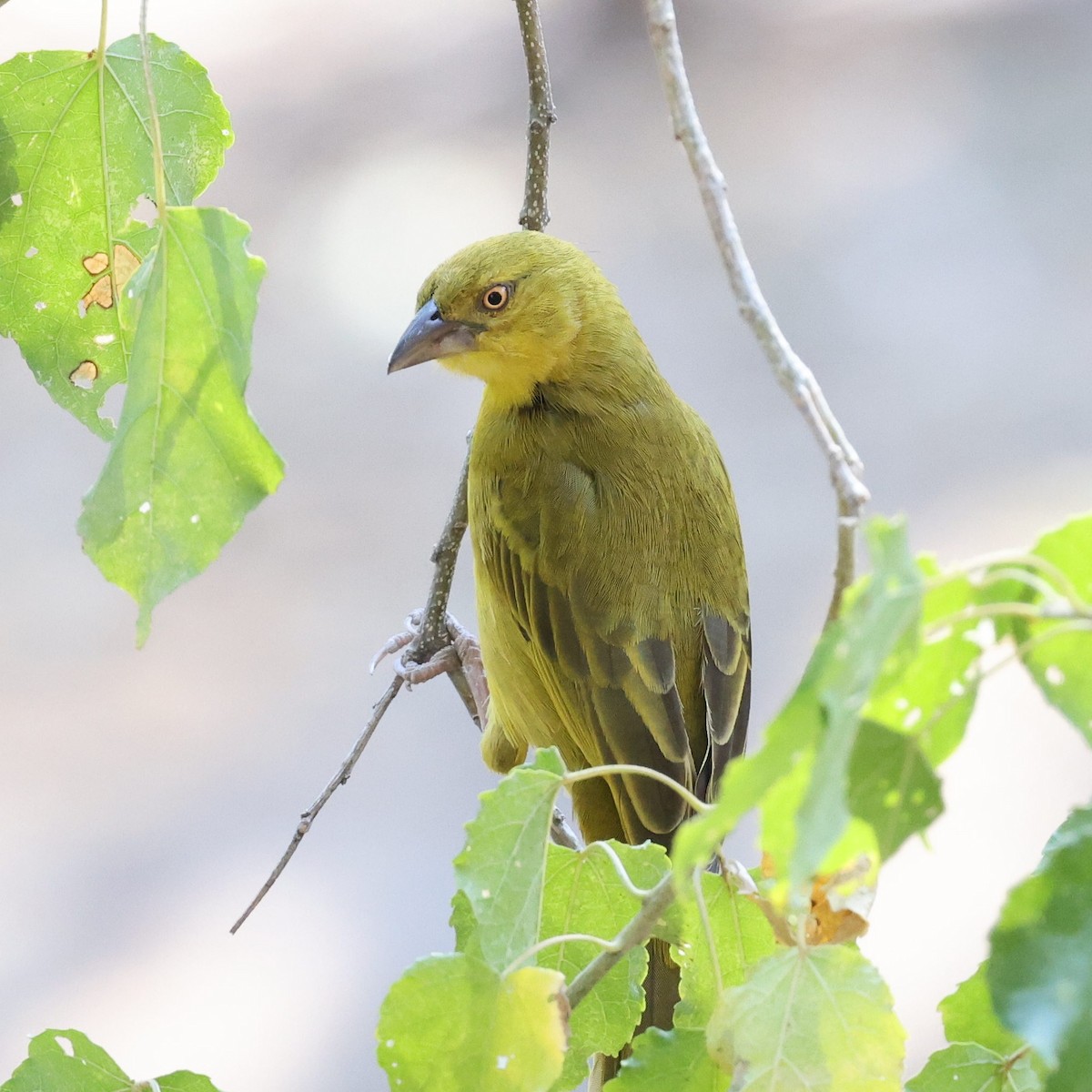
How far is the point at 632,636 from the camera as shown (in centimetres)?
268

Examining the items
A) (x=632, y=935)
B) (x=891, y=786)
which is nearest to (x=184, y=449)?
(x=632, y=935)

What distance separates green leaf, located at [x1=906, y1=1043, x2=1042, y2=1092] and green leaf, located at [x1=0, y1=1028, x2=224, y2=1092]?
0.67 metres

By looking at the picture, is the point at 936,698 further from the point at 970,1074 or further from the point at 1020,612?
the point at 970,1074

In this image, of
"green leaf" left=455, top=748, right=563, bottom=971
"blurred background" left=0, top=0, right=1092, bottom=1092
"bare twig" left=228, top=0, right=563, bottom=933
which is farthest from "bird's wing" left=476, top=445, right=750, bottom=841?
"blurred background" left=0, top=0, right=1092, bottom=1092

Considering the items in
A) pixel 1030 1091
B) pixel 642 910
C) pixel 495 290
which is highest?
pixel 495 290

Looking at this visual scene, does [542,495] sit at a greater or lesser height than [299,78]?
lesser

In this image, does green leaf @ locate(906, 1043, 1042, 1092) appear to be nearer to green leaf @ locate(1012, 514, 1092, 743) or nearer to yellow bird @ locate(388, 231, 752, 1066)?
green leaf @ locate(1012, 514, 1092, 743)

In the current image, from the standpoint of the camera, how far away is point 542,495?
2.82 m

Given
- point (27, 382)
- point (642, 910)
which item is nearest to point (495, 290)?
point (642, 910)

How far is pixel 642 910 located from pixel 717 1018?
0.46 feet

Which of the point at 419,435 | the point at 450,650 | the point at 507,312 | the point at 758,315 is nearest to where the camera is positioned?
the point at 758,315

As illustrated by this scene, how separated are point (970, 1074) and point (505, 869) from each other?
49cm

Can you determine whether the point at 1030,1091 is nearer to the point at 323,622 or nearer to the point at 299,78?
the point at 323,622

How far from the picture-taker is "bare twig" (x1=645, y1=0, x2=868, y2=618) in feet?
3.18
